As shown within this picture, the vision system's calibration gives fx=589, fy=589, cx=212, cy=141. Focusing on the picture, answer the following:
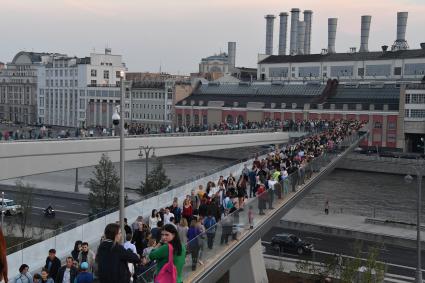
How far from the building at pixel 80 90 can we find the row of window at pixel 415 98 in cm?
4004

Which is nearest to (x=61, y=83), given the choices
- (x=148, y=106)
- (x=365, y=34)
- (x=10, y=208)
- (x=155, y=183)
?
(x=148, y=106)

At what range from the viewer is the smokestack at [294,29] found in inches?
3561

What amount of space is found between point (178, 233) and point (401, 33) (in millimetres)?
77938

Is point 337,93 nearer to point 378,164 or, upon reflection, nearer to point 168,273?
point 378,164

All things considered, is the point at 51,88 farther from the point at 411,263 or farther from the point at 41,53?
the point at 411,263

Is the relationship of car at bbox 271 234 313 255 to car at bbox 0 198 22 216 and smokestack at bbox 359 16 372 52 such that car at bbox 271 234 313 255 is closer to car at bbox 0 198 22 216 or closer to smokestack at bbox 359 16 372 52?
car at bbox 0 198 22 216

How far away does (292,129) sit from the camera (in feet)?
152

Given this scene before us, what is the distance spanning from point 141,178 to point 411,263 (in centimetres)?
2876

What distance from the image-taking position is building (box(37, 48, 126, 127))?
84812 millimetres

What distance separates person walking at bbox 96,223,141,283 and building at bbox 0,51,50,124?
98.9m

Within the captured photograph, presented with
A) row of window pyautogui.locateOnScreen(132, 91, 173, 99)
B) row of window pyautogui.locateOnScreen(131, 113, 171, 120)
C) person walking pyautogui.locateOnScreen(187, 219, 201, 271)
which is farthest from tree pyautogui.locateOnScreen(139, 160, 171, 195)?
row of window pyautogui.locateOnScreen(132, 91, 173, 99)

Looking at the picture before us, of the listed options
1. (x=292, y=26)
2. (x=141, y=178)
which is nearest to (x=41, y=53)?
(x=292, y=26)

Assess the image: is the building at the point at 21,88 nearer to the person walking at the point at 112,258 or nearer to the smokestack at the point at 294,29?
the smokestack at the point at 294,29

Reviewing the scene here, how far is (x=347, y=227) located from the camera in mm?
31156
